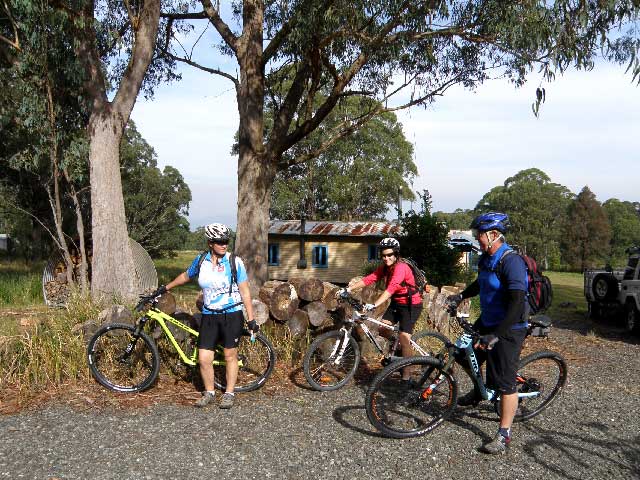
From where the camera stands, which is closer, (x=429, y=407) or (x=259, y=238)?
(x=429, y=407)

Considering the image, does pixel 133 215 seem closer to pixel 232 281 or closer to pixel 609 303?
pixel 609 303

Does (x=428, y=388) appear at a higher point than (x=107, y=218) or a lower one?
lower

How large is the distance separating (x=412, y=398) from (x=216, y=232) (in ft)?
7.90

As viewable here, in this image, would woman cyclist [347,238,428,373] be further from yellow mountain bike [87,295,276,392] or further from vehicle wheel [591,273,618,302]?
vehicle wheel [591,273,618,302]

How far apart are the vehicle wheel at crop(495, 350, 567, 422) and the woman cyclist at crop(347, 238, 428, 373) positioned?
132 centimetres

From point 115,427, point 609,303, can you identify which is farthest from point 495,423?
point 609,303

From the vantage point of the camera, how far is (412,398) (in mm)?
5207

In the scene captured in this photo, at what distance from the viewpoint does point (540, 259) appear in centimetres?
6075

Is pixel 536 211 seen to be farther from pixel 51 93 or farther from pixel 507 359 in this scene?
pixel 507 359

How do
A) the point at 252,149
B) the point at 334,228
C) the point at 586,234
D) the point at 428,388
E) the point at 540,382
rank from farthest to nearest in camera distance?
the point at 586,234 < the point at 334,228 < the point at 252,149 < the point at 540,382 < the point at 428,388

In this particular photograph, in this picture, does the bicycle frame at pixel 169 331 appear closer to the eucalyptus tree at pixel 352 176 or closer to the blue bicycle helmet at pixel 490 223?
the blue bicycle helmet at pixel 490 223

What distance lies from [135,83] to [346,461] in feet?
26.3

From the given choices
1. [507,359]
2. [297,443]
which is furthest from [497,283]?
[297,443]

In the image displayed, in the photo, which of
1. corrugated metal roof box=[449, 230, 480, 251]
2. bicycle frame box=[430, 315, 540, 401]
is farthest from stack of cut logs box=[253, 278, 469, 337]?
corrugated metal roof box=[449, 230, 480, 251]
